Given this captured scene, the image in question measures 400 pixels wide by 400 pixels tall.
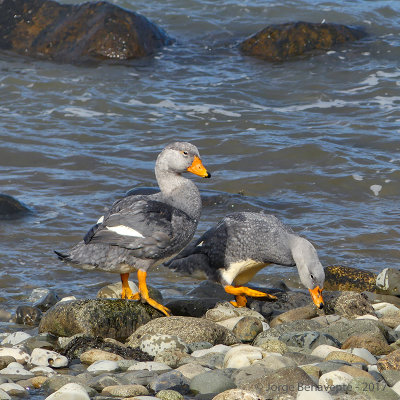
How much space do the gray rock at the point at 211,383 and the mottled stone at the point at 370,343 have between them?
3.82 feet

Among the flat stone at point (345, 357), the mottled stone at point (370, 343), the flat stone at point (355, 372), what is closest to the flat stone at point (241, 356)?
the flat stone at point (345, 357)

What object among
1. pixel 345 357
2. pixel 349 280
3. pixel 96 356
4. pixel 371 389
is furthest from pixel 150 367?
pixel 349 280

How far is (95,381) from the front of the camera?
480 centimetres

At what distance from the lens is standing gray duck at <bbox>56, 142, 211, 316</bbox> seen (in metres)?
6.05

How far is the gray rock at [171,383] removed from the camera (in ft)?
15.3

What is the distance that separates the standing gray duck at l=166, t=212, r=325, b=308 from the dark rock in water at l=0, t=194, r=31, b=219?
2.80 m

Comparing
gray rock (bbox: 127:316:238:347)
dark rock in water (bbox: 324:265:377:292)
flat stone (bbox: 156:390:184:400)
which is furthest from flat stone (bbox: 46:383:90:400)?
dark rock in water (bbox: 324:265:377:292)

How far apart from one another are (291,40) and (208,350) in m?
11.6

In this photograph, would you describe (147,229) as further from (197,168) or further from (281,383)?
(281,383)

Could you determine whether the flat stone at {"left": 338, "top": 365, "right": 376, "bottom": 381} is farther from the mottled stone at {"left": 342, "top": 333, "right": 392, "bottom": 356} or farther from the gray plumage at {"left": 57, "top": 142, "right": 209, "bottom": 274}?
the gray plumage at {"left": 57, "top": 142, "right": 209, "bottom": 274}

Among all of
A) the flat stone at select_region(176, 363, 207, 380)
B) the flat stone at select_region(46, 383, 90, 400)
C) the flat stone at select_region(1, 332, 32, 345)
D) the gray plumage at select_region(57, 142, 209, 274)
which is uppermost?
the gray plumage at select_region(57, 142, 209, 274)

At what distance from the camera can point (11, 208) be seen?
9023mm

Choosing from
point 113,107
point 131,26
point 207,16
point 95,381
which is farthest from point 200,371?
point 207,16

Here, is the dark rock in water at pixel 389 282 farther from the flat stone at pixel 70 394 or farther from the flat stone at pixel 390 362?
the flat stone at pixel 70 394
